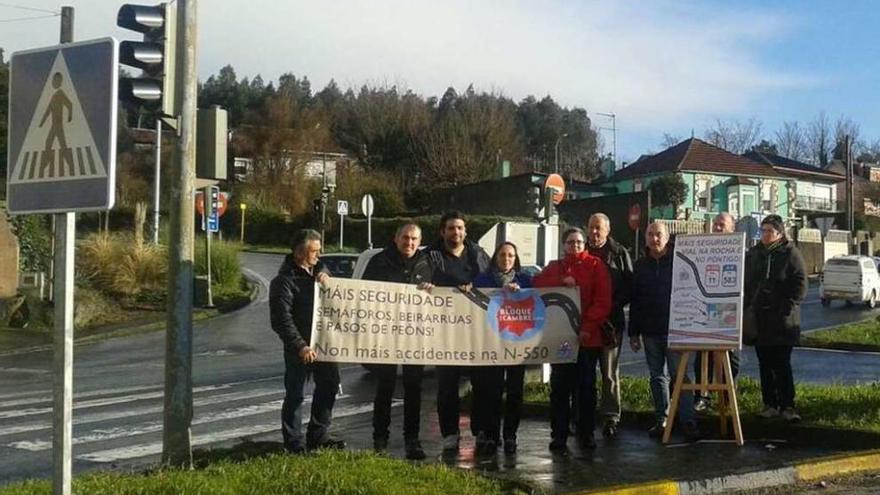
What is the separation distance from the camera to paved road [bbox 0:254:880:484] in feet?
32.6

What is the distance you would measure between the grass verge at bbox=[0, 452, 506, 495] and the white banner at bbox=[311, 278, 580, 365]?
4.37ft

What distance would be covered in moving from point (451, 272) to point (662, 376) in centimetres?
228

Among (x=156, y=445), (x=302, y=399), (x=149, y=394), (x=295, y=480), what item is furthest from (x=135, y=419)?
(x=295, y=480)

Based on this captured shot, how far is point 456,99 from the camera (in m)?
84.8

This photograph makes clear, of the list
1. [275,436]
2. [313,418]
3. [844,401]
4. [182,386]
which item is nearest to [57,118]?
[182,386]

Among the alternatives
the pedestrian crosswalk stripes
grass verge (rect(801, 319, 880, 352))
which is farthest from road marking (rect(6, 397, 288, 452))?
grass verge (rect(801, 319, 880, 352))

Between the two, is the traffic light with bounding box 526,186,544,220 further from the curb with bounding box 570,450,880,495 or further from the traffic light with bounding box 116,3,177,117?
the traffic light with bounding box 116,3,177,117

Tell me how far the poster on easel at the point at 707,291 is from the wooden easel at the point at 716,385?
11cm

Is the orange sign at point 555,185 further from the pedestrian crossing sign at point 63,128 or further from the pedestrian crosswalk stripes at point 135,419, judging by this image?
the pedestrian crossing sign at point 63,128

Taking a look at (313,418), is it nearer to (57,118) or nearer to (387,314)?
(387,314)

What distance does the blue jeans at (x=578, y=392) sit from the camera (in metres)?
9.27

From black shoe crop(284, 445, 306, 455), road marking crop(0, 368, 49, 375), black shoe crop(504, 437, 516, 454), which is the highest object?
black shoe crop(284, 445, 306, 455)

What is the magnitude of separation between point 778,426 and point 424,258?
3.63m

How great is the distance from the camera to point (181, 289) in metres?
7.54
